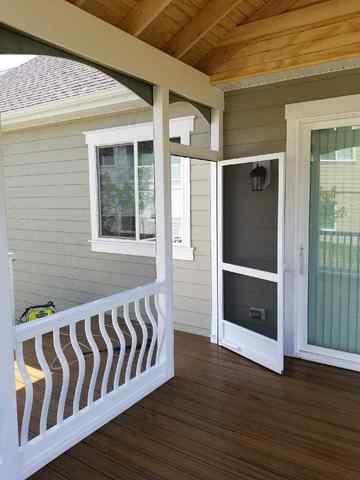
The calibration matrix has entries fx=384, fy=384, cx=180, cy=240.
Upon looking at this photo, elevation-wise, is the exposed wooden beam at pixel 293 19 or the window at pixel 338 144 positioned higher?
the exposed wooden beam at pixel 293 19

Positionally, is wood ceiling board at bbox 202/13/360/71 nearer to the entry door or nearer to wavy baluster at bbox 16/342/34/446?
the entry door

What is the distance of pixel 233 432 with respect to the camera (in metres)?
2.56

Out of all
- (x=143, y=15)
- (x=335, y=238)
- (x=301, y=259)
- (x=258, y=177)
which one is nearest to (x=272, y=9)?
(x=143, y=15)

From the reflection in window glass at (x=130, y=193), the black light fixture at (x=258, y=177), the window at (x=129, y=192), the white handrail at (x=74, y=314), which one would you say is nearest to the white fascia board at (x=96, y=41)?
the black light fixture at (x=258, y=177)

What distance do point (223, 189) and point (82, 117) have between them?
2301 mm

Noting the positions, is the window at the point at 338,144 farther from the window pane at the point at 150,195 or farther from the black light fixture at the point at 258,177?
the window pane at the point at 150,195

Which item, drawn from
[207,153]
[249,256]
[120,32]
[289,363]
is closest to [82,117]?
[207,153]

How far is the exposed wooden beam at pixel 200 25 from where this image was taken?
3016 millimetres

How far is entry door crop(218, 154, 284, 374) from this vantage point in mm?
3447

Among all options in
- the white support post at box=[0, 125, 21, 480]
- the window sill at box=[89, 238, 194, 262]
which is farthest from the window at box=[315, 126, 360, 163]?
the white support post at box=[0, 125, 21, 480]

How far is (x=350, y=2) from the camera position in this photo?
287cm

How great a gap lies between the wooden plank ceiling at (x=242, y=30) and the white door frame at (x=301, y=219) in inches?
18.2

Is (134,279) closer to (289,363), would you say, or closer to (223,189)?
(223,189)

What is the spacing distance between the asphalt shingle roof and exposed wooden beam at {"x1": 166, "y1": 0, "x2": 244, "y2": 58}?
54.8 inches
